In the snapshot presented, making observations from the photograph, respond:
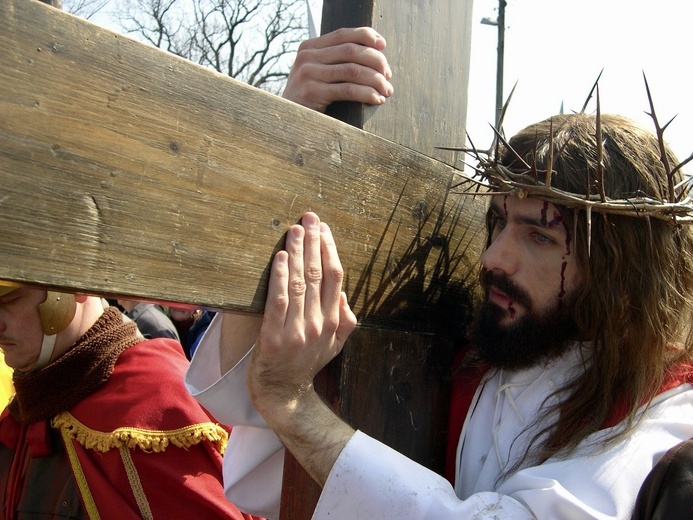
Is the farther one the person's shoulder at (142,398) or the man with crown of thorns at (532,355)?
the person's shoulder at (142,398)

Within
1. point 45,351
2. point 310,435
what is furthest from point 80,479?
point 310,435

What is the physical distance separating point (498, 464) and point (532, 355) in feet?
0.93

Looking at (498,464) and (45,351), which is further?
(45,351)

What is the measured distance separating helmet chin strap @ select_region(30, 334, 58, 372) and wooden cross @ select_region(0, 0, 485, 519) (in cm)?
161

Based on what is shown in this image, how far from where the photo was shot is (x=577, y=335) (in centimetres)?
175

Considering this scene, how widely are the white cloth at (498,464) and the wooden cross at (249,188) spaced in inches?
5.9

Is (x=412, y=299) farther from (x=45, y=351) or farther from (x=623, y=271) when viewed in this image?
(x=45, y=351)

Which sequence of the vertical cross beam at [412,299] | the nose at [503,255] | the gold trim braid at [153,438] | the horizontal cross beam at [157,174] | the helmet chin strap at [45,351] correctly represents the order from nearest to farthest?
1. the horizontal cross beam at [157,174]
2. the vertical cross beam at [412,299]
3. the nose at [503,255]
4. the gold trim braid at [153,438]
5. the helmet chin strap at [45,351]

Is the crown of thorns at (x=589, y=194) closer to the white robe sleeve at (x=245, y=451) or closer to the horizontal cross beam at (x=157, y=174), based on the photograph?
the horizontal cross beam at (x=157, y=174)

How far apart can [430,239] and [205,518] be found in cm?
141

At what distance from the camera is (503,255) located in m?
1.70

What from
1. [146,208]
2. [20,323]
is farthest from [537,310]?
[20,323]

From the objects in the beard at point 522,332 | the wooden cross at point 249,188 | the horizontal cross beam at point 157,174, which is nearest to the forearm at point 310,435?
the wooden cross at point 249,188

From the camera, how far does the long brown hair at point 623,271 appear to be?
1.64 metres
